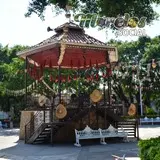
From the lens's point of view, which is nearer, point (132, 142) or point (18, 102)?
point (132, 142)

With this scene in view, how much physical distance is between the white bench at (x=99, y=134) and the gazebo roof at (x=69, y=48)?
4.28 m

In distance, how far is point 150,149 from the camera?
9.60 meters

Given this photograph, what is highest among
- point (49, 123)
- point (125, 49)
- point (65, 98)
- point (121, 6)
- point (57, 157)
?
point (125, 49)

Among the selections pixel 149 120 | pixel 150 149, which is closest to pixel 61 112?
pixel 150 149

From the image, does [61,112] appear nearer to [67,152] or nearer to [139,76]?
[67,152]

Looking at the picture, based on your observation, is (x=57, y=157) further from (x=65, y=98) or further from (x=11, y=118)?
(x=11, y=118)

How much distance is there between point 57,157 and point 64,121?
18.2 ft

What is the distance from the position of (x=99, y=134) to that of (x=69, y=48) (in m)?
5.36

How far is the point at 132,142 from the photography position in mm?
21625

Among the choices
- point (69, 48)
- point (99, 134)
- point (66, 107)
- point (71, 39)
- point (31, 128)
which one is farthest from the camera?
point (31, 128)

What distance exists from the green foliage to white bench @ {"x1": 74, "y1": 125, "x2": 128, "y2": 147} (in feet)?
34.6

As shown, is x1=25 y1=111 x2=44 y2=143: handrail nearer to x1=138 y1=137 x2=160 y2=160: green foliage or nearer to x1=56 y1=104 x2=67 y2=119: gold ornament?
x1=56 y1=104 x2=67 y2=119: gold ornament

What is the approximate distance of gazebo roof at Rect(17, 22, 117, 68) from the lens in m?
21.2

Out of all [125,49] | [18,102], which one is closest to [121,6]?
[18,102]
